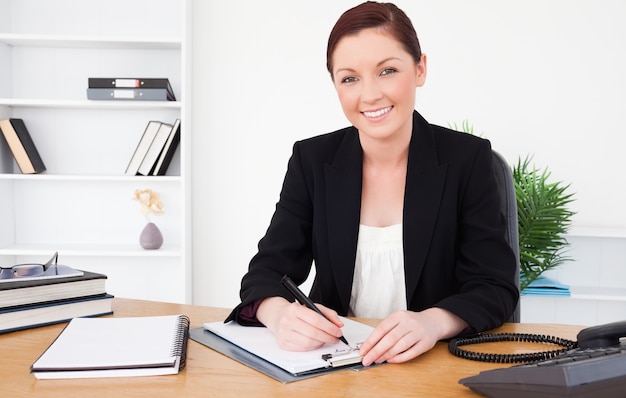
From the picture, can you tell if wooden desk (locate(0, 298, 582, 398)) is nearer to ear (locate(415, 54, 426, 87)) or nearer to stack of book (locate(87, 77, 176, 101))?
ear (locate(415, 54, 426, 87))

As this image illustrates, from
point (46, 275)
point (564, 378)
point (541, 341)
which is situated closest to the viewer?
point (564, 378)

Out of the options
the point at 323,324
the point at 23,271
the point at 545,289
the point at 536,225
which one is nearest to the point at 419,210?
the point at 323,324

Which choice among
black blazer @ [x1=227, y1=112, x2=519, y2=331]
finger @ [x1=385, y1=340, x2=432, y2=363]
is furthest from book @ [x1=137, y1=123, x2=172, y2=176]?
finger @ [x1=385, y1=340, x2=432, y2=363]

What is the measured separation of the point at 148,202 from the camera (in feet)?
11.6

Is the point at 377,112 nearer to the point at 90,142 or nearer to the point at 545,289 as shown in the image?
the point at 545,289

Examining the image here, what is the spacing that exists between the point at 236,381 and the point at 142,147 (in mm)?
2738

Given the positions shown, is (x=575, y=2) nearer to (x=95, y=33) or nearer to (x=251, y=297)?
(x=95, y=33)

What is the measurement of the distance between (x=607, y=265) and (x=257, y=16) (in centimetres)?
242

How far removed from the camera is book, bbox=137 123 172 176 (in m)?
3.50

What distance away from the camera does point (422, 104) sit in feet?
11.9

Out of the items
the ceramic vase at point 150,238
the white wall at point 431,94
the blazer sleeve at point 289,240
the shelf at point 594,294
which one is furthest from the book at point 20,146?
the shelf at point 594,294

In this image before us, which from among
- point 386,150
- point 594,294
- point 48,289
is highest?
point 386,150

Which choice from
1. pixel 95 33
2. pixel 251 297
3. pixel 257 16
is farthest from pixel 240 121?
pixel 251 297

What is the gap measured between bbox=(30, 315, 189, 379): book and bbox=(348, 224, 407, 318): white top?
0.53 metres
